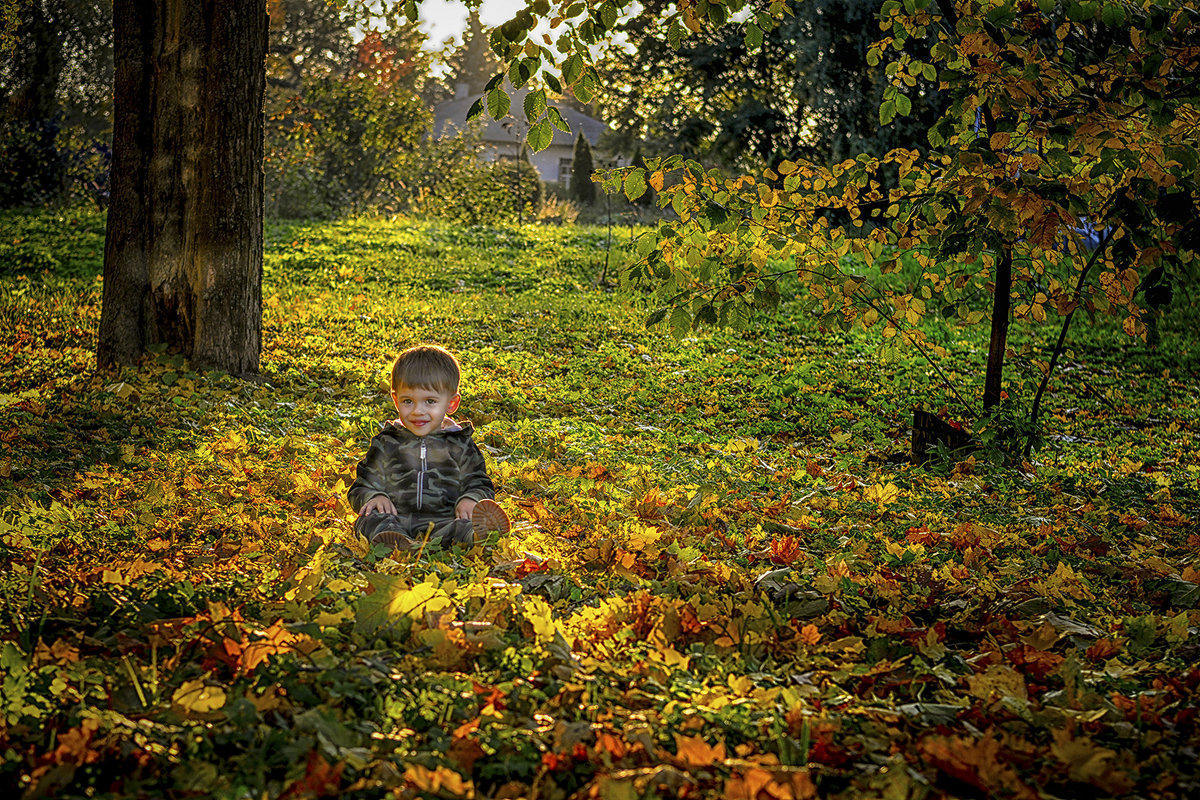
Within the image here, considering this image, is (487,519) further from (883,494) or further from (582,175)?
(582,175)

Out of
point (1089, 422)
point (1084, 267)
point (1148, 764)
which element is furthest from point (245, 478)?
point (1089, 422)

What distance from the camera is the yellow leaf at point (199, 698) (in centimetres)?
216

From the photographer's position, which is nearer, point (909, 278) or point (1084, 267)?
point (1084, 267)

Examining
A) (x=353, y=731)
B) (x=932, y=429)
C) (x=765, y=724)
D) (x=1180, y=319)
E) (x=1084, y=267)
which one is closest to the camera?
(x=353, y=731)

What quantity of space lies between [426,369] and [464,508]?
0.57 m

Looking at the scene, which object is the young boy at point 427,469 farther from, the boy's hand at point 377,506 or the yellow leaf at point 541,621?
the yellow leaf at point 541,621

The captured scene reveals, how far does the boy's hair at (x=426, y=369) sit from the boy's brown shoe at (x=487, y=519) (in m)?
0.49

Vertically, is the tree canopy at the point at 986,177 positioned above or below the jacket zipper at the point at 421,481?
above

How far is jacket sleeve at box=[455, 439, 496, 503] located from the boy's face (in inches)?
7.0

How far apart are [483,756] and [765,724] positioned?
2.27 feet

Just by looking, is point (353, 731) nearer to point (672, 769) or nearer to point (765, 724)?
point (672, 769)

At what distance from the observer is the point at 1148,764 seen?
2.17m

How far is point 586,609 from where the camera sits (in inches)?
115

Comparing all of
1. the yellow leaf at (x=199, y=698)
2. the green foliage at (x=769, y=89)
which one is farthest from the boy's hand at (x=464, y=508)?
the green foliage at (x=769, y=89)
